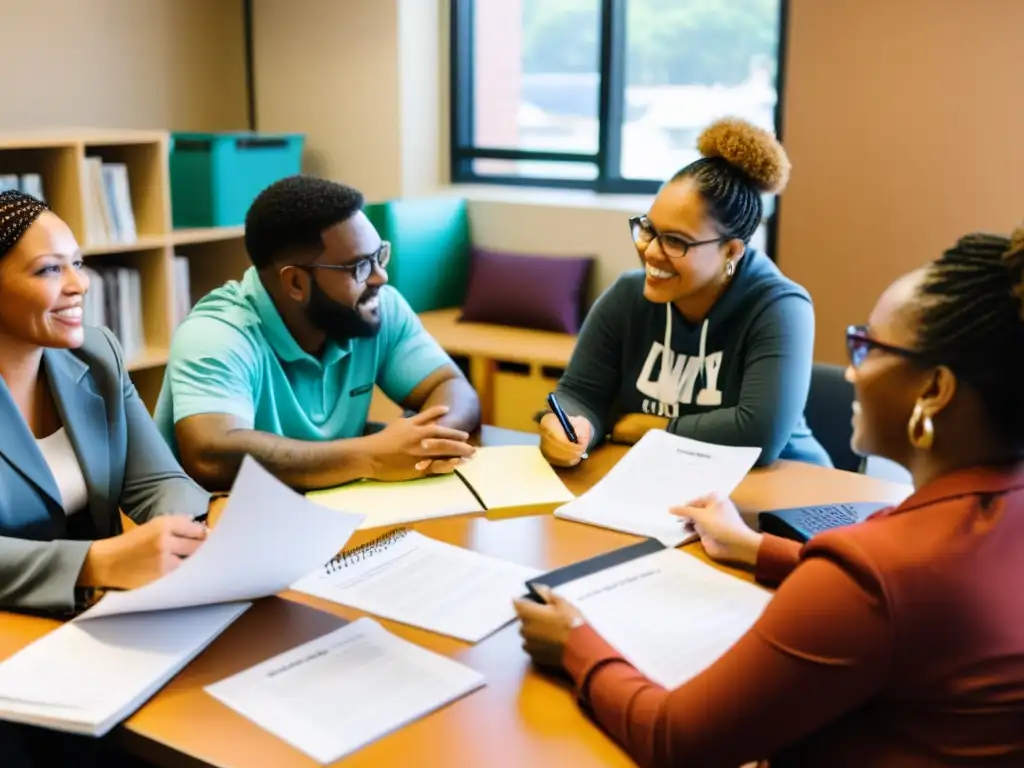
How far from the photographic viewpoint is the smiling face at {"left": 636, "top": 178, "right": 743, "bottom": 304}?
6.81 ft

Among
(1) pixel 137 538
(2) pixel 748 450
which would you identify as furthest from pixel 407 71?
(1) pixel 137 538

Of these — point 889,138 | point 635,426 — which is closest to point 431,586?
point 635,426

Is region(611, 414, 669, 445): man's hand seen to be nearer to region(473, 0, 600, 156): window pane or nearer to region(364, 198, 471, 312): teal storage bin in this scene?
region(364, 198, 471, 312): teal storage bin

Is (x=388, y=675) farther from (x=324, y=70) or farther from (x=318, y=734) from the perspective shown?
(x=324, y=70)

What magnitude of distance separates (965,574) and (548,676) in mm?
469

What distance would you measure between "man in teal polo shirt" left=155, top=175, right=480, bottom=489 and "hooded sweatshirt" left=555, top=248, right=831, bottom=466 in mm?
278

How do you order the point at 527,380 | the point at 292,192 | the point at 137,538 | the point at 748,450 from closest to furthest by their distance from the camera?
the point at 137,538, the point at 748,450, the point at 292,192, the point at 527,380

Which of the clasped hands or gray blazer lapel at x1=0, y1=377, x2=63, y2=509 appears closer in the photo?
the clasped hands

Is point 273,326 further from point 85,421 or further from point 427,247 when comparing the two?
point 427,247

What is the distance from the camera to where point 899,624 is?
3.17 ft

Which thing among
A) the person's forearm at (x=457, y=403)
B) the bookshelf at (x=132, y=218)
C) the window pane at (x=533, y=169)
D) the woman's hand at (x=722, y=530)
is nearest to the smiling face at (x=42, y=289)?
the person's forearm at (x=457, y=403)

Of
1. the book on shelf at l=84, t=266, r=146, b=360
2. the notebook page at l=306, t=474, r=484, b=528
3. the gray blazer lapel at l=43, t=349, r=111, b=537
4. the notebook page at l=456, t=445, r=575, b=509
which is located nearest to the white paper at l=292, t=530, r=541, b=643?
the notebook page at l=306, t=474, r=484, b=528

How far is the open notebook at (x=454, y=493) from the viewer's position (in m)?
1.70

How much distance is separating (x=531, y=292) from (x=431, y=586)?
2566mm
